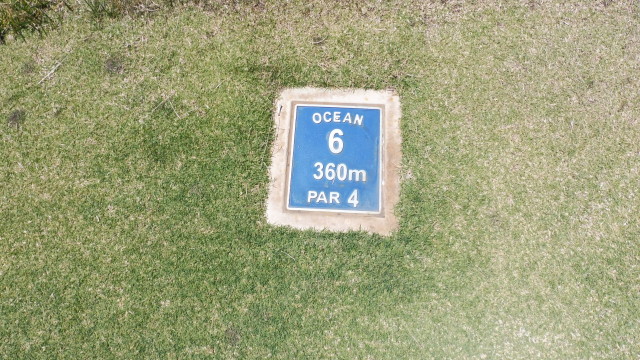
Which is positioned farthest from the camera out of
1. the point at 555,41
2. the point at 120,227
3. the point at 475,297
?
the point at 555,41

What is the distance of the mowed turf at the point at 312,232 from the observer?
3.68m

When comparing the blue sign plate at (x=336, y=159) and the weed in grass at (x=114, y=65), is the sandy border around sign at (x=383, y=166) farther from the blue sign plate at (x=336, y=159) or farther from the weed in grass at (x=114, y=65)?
the weed in grass at (x=114, y=65)

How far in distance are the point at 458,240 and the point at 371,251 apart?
0.81m

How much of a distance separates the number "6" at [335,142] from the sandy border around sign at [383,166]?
37cm

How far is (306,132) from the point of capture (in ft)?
13.9

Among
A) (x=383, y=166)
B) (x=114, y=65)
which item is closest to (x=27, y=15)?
(x=114, y=65)

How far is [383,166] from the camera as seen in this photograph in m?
4.12

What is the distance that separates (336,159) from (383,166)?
1.52 feet

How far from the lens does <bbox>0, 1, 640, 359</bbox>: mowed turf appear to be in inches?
145

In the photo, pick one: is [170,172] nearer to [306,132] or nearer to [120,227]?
[120,227]

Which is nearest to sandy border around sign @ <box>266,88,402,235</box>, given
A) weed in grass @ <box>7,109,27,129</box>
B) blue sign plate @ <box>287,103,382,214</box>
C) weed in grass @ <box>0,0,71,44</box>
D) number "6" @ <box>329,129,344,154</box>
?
blue sign plate @ <box>287,103,382,214</box>

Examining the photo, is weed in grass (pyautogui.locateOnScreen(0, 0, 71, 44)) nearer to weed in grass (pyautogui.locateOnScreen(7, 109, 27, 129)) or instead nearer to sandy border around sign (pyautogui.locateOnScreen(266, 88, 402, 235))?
weed in grass (pyautogui.locateOnScreen(7, 109, 27, 129))

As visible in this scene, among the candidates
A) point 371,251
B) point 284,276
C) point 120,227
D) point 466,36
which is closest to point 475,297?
point 371,251

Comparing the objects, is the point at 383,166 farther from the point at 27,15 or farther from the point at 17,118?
the point at 27,15
